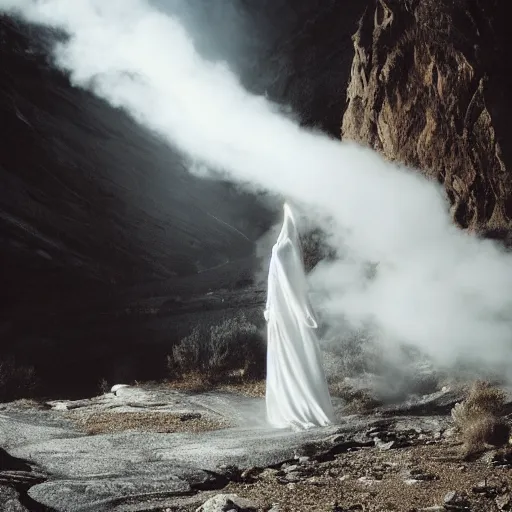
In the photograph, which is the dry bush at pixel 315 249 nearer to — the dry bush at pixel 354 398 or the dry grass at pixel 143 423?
the dry bush at pixel 354 398

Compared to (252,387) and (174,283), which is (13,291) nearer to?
(174,283)

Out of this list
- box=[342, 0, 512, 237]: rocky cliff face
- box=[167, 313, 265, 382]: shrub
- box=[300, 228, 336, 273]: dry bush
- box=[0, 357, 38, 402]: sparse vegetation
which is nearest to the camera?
box=[342, 0, 512, 237]: rocky cliff face

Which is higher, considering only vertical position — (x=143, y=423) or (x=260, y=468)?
(x=143, y=423)

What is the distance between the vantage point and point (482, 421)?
5016 mm

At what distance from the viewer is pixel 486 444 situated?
16.1 feet

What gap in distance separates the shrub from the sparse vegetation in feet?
8.23

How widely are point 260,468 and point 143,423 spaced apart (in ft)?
9.36

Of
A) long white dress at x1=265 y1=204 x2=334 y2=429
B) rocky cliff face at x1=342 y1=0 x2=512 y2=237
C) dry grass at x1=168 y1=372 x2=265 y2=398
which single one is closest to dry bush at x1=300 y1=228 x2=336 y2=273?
rocky cliff face at x1=342 y1=0 x2=512 y2=237

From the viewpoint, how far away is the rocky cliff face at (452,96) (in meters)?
8.53

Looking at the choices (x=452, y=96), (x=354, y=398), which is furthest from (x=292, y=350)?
(x=452, y=96)

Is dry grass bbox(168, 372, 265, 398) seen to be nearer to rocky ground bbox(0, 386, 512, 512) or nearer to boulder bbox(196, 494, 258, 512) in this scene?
rocky ground bbox(0, 386, 512, 512)

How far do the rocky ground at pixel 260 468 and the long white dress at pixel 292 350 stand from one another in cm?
36

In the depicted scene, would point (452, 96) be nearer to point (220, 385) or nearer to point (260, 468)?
point (220, 385)

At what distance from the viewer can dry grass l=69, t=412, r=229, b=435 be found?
7043 millimetres
